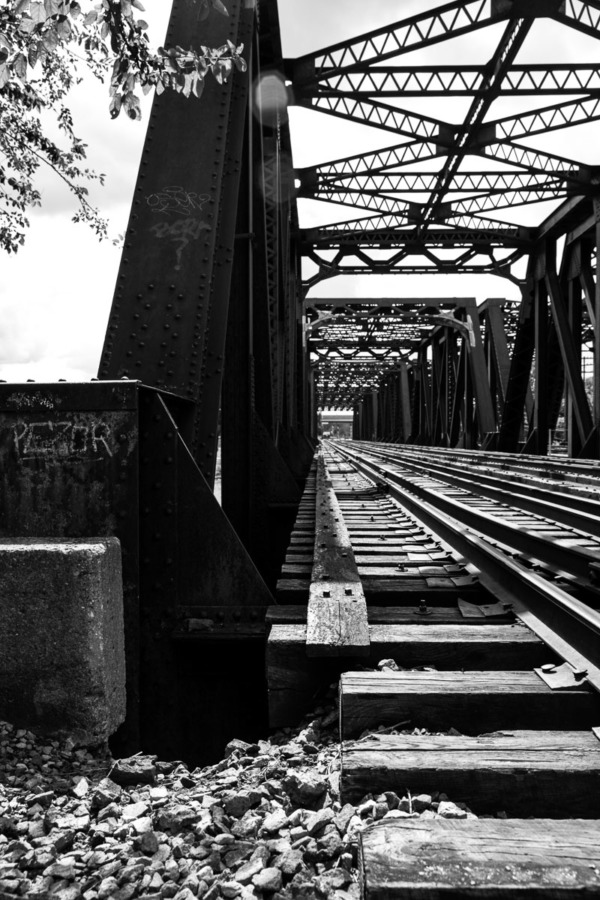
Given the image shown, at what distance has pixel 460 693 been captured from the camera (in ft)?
7.07

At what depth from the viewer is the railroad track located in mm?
1403

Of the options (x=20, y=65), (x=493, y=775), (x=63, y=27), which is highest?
(x=63, y=27)

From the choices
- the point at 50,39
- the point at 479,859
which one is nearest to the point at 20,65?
the point at 50,39

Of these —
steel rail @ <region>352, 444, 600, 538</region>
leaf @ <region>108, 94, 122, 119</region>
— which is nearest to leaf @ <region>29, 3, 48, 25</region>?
leaf @ <region>108, 94, 122, 119</region>

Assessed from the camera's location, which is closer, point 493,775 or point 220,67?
point 493,775

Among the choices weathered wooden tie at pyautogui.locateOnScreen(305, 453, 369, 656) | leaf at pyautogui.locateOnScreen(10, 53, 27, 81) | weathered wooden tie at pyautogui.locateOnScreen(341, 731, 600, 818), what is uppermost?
leaf at pyautogui.locateOnScreen(10, 53, 27, 81)

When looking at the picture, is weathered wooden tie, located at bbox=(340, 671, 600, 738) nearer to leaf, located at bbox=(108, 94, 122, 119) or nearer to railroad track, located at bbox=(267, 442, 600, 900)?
railroad track, located at bbox=(267, 442, 600, 900)

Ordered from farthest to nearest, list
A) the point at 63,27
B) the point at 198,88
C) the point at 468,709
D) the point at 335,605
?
the point at 198,88, the point at 335,605, the point at 63,27, the point at 468,709

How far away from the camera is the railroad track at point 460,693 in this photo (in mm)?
1403

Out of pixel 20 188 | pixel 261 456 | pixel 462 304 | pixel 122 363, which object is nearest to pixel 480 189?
pixel 462 304

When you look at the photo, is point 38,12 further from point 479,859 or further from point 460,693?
point 479,859

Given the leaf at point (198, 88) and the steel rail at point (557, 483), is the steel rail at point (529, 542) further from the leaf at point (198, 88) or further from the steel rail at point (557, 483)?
the leaf at point (198, 88)

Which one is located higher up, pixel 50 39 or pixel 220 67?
pixel 220 67

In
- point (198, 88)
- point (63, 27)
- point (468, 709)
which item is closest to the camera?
point (468, 709)
